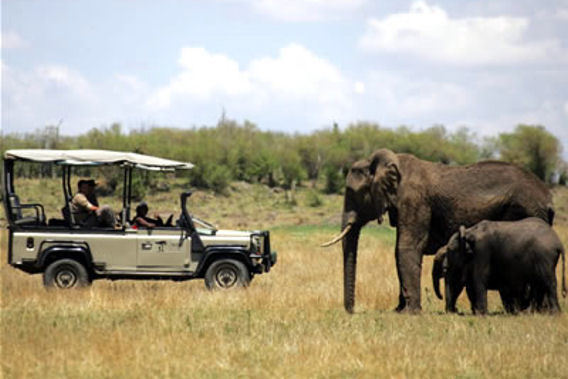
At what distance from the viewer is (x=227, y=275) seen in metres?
16.0

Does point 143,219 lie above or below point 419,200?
below

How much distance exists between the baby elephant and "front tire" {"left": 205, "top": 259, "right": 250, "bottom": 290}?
3.62 metres

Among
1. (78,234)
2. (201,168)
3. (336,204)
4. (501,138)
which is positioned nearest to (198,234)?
(78,234)

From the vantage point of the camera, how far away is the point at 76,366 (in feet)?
31.4

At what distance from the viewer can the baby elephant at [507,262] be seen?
13430 mm

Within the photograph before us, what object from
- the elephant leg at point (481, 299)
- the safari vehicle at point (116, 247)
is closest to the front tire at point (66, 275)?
the safari vehicle at point (116, 247)

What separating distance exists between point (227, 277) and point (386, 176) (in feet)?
12.5

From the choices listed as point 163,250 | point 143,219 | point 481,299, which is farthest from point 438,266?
point 143,219

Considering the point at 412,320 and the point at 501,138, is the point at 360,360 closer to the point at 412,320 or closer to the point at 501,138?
the point at 412,320

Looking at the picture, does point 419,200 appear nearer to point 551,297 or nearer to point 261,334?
point 551,297

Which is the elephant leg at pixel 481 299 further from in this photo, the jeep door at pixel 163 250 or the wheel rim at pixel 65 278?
the wheel rim at pixel 65 278

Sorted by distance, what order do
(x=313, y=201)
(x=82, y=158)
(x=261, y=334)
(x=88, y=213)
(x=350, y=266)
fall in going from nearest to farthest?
1. (x=261, y=334)
2. (x=350, y=266)
3. (x=82, y=158)
4. (x=88, y=213)
5. (x=313, y=201)

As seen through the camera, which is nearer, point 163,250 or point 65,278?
point 65,278

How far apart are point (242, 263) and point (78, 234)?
115 inches
